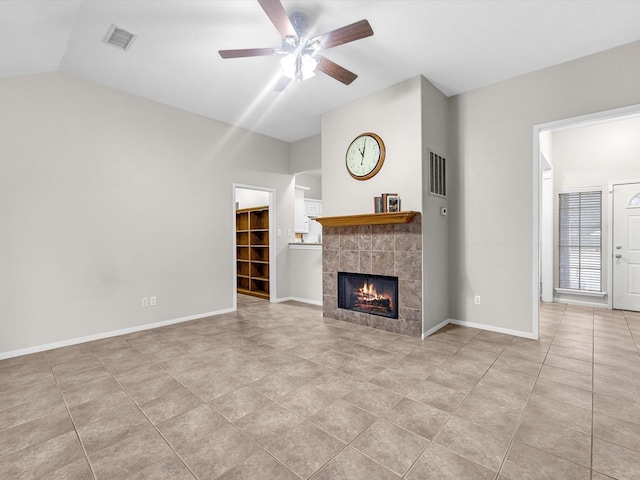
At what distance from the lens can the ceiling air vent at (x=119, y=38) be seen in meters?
2.74

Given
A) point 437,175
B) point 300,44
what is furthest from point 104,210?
point 437,175

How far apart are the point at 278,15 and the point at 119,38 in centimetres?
172

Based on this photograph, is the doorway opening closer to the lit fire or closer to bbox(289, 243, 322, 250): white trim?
the lit fire

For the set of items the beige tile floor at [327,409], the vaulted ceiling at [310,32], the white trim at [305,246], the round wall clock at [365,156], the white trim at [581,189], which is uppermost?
the vaulted ceiling at [310,32]

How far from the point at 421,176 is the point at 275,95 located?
7.03 ft

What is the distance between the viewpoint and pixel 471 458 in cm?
163

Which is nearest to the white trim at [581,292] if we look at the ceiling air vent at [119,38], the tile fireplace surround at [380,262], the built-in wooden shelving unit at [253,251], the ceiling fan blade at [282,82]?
the tile fireplace surround at [380,262]

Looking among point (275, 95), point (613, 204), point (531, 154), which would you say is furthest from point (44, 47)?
point (613, 204)

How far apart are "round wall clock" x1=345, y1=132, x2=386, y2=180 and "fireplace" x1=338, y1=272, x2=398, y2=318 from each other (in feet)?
4.40

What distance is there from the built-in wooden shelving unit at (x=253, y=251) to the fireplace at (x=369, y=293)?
2379mm

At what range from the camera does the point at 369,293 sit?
13.4 feet

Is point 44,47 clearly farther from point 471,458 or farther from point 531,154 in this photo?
point 531,154

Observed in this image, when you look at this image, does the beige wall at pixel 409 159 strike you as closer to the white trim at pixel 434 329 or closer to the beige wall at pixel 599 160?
the white trim at pixel 434 329

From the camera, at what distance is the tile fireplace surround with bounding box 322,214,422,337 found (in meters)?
3.62
